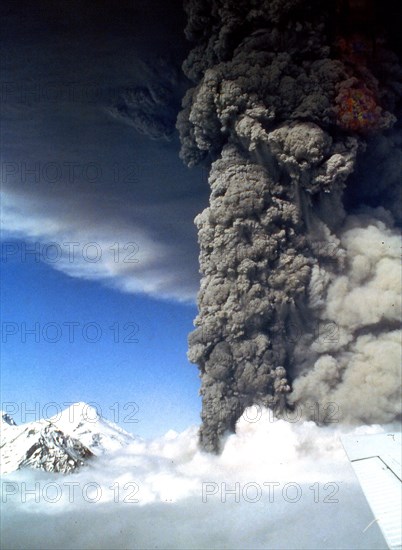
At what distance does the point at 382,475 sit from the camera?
13.7 ft

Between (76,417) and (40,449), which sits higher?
(76,417)

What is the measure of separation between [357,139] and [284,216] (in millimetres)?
3220

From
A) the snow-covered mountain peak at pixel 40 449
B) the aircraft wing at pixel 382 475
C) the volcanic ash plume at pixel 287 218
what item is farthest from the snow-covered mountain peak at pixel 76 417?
the aircraft wing at pixel 382 475

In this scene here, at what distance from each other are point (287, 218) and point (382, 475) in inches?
492

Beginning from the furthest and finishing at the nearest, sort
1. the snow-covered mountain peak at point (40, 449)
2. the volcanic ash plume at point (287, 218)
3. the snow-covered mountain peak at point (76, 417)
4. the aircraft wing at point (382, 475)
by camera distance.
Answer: the snow-covered mountain peak at point (76, 417)
the snow-covered mountain peak at point (40, 449)
the volcanic ash plume at point (287, 218)
the aircraft wing at point (382, 475)

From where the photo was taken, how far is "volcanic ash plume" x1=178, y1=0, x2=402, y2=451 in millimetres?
15172

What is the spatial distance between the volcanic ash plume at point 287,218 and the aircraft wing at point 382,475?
10.7 meters

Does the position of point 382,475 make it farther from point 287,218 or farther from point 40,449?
point 40,449

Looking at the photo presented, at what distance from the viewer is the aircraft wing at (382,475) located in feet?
11.7

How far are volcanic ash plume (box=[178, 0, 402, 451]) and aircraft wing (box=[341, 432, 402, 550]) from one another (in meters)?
10.7

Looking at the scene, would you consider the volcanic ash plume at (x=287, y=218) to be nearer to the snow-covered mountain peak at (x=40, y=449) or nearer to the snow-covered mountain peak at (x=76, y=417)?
the snow-covered mountain peak at (x=40, y=449)

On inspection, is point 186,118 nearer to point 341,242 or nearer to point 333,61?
point 333,61

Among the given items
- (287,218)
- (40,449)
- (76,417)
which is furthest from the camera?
(76,417)

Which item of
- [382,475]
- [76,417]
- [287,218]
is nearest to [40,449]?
[287,218]
